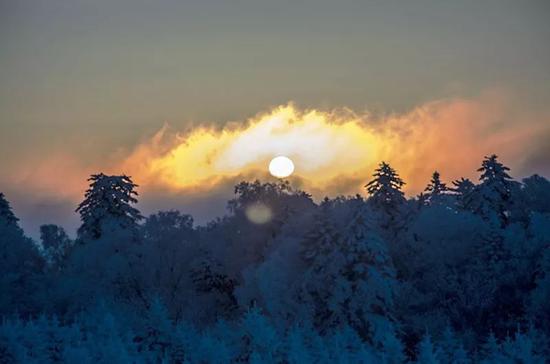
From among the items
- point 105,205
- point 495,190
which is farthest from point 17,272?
point 495,190

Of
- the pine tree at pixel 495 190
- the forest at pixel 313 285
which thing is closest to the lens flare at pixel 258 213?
the forest at pixel 313 285

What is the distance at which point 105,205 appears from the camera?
2844 inches

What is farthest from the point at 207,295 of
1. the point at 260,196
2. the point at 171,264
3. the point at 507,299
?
the point at 507,299

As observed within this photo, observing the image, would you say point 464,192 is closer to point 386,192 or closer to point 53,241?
point 386,192

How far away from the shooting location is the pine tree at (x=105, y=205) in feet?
234

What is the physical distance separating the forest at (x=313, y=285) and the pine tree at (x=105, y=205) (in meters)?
0.15

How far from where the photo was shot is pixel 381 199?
238ft

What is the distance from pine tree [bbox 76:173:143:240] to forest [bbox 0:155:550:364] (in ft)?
0.48

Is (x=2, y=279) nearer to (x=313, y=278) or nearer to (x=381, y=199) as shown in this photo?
(x=313, y=278)

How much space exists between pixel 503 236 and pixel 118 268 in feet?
103

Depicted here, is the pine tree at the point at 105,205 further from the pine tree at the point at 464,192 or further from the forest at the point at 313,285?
the pine tree at the point at 464,192

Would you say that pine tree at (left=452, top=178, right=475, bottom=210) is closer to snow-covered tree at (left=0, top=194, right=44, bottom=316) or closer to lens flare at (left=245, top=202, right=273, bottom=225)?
lens flare at (left=245, top=202, right=273, bottom=225)

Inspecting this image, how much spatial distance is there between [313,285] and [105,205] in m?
29.7

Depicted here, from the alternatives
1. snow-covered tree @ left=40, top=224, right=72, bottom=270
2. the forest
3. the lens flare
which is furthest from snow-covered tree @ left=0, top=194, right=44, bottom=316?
snow-covered tree @ left=40, top=224, right=72, bottom=270
